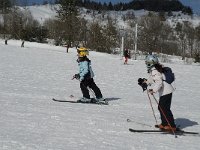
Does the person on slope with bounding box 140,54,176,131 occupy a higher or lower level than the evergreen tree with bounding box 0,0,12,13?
lower

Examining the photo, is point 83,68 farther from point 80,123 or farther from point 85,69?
point 80,123

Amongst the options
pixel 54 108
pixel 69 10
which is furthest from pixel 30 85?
pixel 69 10

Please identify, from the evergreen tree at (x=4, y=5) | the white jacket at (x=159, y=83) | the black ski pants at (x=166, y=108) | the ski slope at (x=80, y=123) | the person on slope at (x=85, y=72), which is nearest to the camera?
the ski slope at (x=80, y=123)

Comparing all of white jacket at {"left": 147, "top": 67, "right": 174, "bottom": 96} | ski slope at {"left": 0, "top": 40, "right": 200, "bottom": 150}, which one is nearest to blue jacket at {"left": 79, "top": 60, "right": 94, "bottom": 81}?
ski slope at {"left": 0, "top": 40, "right": 200, "bottom": 150}

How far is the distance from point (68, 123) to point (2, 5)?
120826 mm

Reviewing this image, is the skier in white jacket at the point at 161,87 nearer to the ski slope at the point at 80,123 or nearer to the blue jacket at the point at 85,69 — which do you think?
the ski slope at the point at 80,123

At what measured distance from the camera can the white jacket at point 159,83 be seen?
29.8ft

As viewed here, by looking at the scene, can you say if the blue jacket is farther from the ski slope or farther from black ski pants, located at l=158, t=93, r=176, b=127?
black ski pants, located at l=158, t=93, r=176, b=127

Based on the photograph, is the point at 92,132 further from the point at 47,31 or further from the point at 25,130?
the point at 47,31

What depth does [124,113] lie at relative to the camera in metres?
11.7

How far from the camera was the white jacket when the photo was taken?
357 inches

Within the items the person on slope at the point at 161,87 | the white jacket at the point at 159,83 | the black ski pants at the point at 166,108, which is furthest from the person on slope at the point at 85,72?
the black ski pants at the point at 166,108

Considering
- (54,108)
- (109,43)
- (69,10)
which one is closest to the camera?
(54,108)

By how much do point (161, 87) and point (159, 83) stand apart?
19 centimetres
